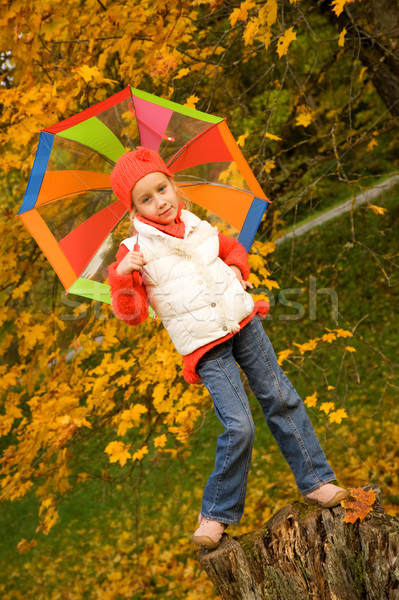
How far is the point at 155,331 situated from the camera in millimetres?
4344

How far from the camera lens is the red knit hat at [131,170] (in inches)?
102

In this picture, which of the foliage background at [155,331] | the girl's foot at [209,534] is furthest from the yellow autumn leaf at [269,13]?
the girl's foot at [209,534]

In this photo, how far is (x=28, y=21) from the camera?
4.04 m

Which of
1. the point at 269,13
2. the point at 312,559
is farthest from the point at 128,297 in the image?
the point at 269,13

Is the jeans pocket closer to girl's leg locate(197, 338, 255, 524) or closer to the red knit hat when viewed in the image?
girl's leg locate(197, 338, 255, 524)

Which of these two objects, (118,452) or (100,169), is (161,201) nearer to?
(100,169)

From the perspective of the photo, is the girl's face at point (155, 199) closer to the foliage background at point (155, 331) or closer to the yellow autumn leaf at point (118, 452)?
the foliage background at point (155, 331)

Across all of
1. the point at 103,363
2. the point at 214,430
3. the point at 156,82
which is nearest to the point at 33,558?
the point at 214,430

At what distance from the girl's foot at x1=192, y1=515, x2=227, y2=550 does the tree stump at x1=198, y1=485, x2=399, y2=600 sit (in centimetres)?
4

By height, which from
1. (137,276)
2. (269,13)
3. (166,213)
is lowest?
(137,276)

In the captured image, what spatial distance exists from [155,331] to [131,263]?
1914 mm

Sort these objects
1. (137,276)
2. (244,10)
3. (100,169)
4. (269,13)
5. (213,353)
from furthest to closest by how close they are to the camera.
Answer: (244,10) → (269,13) → (100,169) → (213,353) → (137,276)

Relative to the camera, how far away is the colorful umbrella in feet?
9.37

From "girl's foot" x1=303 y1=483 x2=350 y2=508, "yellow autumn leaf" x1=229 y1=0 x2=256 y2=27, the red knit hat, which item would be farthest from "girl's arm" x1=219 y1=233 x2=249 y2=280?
"yellow autumn leaf" x1=229 y1=0 x2=256 y2=27
